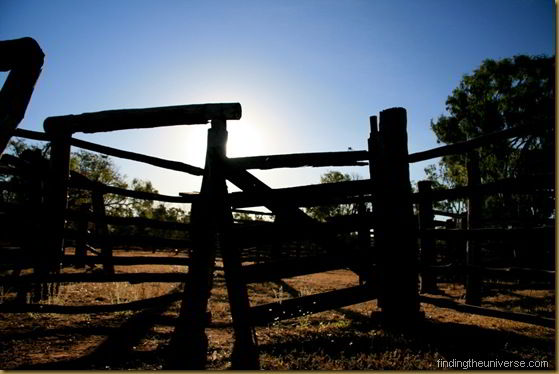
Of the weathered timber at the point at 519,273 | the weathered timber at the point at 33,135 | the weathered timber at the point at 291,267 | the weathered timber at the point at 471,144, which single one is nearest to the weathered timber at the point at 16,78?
the weathered timber at the point at 33,135

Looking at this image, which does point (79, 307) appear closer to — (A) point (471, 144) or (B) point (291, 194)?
(B) point (291, 194)

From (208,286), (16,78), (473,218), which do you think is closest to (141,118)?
(16,78)

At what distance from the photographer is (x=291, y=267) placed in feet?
9.78

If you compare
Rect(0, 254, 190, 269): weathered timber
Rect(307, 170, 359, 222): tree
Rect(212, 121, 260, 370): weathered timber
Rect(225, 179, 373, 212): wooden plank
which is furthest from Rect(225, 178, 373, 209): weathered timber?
Rect(307, 170, 359, 222): tree

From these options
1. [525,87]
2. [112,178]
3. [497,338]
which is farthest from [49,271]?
[112,178]

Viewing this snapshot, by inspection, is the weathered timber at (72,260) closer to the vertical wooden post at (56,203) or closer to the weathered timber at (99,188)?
the vertical wooden post at (56,203)

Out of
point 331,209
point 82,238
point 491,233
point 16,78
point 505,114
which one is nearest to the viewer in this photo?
point 16,78

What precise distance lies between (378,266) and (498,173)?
21644 mm

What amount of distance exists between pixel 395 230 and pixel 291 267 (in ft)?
3.88

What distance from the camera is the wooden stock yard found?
104 inches

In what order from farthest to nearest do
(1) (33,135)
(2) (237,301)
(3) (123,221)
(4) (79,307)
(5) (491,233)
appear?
(3) (123,221) < (1) (33,135) < (4) (79,307) < (5) (491,233) < (2) (237,301)

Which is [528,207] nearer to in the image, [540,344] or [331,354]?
[540,344]

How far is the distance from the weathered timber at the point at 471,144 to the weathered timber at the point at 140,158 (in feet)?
9.80

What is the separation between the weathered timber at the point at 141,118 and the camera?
2.99 meters
